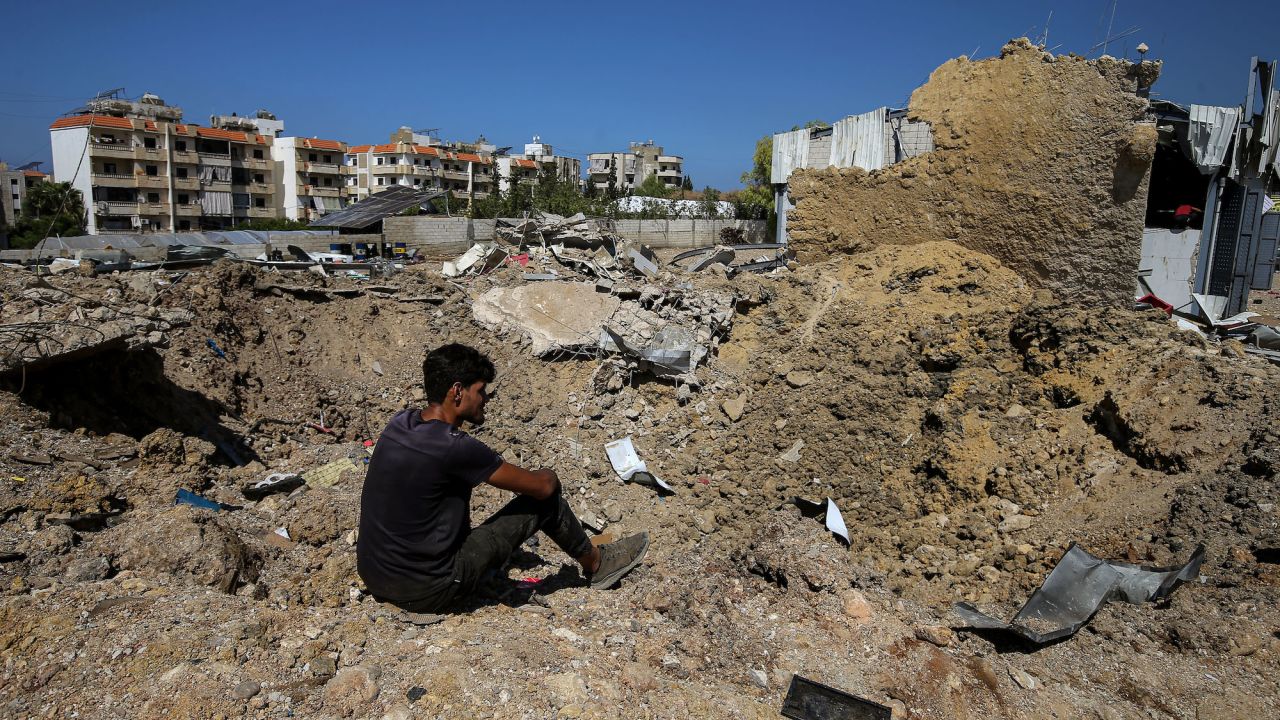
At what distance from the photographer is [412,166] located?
155ft

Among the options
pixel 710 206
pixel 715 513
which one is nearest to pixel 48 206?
pixel 710 206

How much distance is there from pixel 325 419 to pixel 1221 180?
10.2 m

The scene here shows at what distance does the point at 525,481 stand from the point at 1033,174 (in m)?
6.38

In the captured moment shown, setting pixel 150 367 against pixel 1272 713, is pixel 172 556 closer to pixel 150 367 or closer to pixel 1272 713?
pixel 150 367

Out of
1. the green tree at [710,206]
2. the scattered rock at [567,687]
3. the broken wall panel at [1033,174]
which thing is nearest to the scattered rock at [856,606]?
the scattered rock at [567,687]

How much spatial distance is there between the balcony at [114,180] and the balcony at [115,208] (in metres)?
0.86

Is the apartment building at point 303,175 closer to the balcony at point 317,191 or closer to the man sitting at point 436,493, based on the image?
the balcony at point 317,191

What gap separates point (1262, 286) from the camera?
8555 mm

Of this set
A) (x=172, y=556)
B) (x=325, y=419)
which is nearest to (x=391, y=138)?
(x=325, y=419)

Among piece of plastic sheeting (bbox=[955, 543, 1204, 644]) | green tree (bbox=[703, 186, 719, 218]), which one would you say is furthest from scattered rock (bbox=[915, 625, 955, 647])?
green tree (bbox=[703, 186, 719, 218])

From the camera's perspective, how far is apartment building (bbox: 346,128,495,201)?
47.2m

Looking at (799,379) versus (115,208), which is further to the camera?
(115,208)

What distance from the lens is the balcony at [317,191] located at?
42.7 meters

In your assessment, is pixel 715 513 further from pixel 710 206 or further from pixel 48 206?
pixel 48 206
